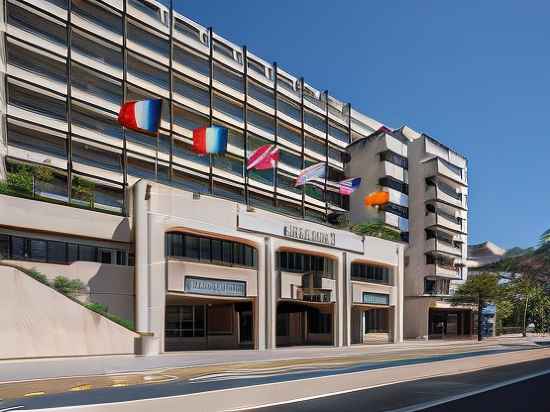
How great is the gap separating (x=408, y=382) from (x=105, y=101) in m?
41.2

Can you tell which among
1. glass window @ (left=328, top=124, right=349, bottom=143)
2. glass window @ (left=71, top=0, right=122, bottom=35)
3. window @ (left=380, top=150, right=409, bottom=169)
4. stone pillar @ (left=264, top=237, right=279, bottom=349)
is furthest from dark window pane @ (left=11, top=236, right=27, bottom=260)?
glass window @ (left=328, top=124, right=349, bottom=143)

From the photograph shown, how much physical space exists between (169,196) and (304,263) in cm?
1666

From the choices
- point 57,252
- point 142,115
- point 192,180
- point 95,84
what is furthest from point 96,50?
point 57,252

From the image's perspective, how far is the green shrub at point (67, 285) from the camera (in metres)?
33.5

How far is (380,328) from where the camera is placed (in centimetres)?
Answer: 7212

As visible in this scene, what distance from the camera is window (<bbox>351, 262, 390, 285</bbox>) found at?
194 feet

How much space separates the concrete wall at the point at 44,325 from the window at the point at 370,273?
30.0 m

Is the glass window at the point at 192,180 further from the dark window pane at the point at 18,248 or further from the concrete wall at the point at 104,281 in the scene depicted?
the dark window pane at the point at 18,248

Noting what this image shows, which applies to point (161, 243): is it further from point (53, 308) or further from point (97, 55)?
point (97, 55)

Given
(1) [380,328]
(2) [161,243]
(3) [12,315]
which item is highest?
(2) [161,243]

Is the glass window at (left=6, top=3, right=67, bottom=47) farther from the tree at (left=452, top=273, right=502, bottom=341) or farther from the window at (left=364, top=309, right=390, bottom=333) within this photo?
the tree at (left=452, top=273, right=502, bottom=341)

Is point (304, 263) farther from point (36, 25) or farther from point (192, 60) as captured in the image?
point (36, 25)

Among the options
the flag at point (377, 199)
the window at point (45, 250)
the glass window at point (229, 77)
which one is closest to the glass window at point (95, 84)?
the glass window at point (229, 77)

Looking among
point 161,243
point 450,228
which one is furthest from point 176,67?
point 450,228
